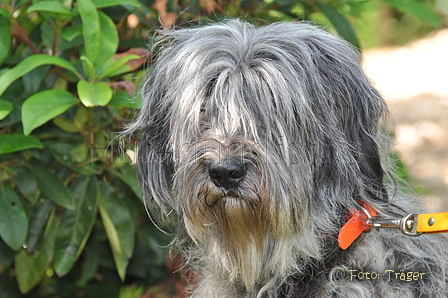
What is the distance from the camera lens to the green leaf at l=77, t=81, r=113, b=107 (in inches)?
103

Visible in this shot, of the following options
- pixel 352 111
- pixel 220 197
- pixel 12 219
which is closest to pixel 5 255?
pixel 12 219

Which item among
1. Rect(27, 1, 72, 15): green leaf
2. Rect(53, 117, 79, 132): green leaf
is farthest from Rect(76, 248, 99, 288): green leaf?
Rect(27, 1, 72, 15): green leaf

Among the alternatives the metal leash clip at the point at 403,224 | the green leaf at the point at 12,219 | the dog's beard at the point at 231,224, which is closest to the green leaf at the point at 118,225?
the green leaf at the point at 12,219

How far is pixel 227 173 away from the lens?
212cm

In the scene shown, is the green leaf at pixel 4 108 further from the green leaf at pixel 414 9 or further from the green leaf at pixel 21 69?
the green leaf at pixel 414 9

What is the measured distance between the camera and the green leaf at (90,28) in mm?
2717

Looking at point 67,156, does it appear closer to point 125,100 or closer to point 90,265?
point 125,100

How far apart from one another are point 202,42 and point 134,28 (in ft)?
3.78

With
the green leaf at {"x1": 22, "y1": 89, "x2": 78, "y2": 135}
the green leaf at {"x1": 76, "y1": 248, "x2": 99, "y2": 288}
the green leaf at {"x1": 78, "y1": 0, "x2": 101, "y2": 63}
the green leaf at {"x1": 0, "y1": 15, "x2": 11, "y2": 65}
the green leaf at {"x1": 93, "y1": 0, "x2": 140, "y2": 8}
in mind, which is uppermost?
the green leaf at {"x1": 93, "y1": 0, "x2": 140, "y2": 8}

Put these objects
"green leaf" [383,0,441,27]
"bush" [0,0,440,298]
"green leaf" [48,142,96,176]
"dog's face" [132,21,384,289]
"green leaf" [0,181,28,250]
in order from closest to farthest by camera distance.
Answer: "dog's face" [132,21,384,289] → "bush" [0,0,440,298] → "green leaf" [0,181,28,250] → "green leaf" [48,142,96,176] → "green leaf" [383,0,441,27]

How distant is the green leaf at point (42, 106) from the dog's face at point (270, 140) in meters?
0.54

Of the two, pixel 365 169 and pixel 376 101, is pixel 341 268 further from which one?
pixel 376 101

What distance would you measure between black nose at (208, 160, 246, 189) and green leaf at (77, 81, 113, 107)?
74 cm

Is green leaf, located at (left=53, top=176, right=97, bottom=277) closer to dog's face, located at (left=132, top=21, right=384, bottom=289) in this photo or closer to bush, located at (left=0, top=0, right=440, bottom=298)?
bush, located at (left=0, top=0, right=440, bottom=298)
